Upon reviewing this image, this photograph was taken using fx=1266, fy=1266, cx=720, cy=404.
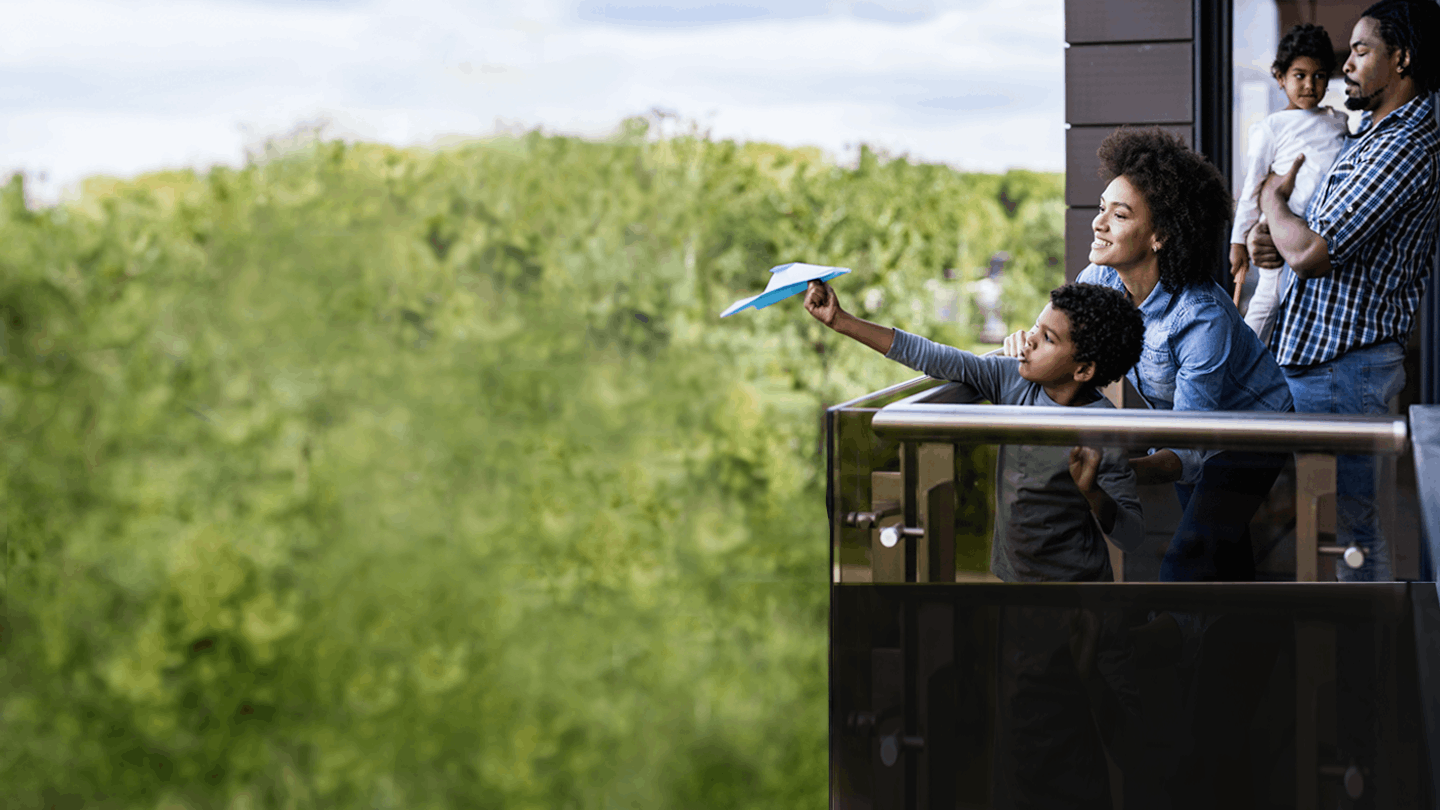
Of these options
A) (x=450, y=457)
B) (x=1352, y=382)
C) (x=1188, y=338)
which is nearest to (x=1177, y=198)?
(x=1188, y=338)

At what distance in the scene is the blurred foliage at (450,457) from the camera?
605 cm

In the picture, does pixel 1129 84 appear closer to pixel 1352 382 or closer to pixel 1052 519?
pixel 1352 382

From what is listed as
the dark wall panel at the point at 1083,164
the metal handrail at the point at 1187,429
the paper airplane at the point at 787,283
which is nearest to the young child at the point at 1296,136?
the dark wall panel at the point at 1083,164

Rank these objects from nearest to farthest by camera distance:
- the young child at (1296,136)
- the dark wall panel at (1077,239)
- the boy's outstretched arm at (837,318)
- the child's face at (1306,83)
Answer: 1. the boy's outstretched arm at (837,318)
2. the young child at (1296,136)
3. the child's face at (1306,83)
4. the dark wall panel at (1077,239)

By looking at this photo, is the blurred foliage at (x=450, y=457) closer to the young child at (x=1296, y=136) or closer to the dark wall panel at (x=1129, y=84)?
the dark wall panel at (x=1129, y=84)

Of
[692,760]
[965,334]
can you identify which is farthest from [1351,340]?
[692,760]

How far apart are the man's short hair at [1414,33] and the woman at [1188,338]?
17.1 inches

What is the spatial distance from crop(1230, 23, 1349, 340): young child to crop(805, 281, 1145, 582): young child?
83 cm

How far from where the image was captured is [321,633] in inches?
256

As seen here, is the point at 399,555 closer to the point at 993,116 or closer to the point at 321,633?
the point at 321,633

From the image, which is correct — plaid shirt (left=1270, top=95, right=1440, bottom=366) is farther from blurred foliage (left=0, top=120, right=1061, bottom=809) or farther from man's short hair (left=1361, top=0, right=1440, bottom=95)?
blurred foliage (left=0, top=120, right=1061, bottom=809)

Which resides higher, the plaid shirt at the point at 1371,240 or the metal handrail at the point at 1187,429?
the plaid shirt at the point at 1371,240

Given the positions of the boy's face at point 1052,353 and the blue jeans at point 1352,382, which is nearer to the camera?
the boy's face at point 1052,353

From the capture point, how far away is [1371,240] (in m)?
2.01
